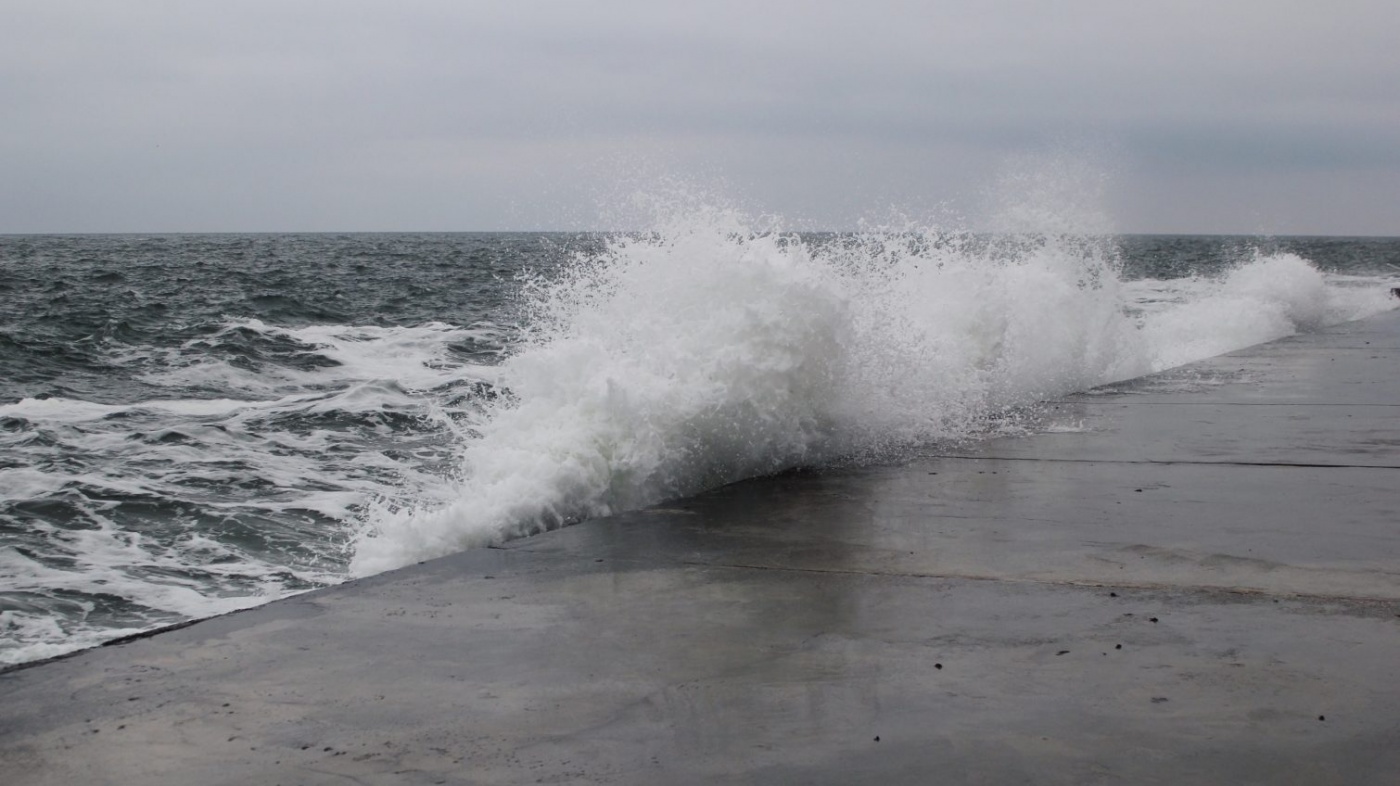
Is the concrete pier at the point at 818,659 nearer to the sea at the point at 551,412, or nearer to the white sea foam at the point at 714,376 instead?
the white sea foam at the point at 714,376

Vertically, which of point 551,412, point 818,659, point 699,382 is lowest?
point 818,659

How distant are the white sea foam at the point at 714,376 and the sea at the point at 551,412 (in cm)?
2

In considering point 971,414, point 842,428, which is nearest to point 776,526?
point 842,428

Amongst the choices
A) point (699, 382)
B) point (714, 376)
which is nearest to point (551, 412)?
point (699, 382)

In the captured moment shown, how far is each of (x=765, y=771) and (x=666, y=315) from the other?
4.47 meters

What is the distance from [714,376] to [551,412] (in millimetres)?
887

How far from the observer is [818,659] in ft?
11.5

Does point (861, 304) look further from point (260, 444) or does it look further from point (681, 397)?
point (260, 444)

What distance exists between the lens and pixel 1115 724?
297 centimetres

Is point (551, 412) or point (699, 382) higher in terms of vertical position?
point (699, 382)

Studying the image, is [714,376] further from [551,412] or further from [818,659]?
[818,659]

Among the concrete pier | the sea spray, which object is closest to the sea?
the sea spray

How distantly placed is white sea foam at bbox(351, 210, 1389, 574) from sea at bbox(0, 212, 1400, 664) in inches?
0.6

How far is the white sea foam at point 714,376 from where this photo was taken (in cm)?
578
